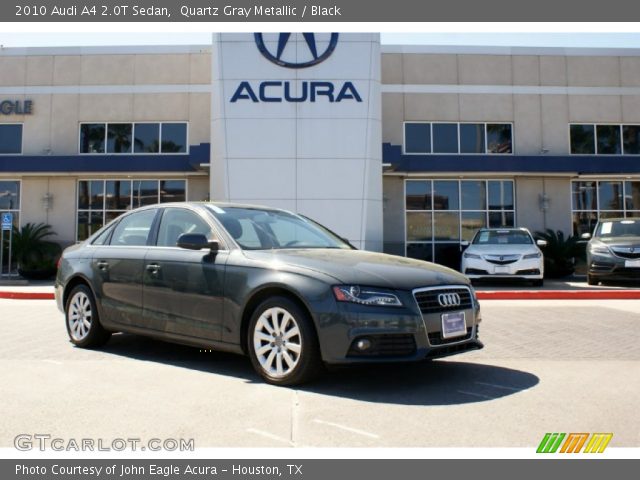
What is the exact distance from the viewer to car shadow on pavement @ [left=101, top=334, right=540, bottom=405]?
14.8ft

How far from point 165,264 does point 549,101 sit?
20206 millimetres

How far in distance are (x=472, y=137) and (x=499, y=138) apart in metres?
1.03

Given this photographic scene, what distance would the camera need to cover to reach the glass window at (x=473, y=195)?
2147 centimetres

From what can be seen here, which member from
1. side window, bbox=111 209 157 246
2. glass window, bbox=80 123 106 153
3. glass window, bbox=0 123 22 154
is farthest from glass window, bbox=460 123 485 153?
side window, bbox=111 209 157 246

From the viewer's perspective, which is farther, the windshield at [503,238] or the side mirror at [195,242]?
the windshield at [503,238]

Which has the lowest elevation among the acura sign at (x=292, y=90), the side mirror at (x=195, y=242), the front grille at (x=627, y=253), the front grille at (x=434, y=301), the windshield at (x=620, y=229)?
the front grille at (x=434, y=301)

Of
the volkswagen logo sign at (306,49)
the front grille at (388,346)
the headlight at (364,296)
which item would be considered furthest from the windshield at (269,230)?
the volkswagen logo sign at (306,49)

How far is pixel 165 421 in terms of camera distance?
12.6ft

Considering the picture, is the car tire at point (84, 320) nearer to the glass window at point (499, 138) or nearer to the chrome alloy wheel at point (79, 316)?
the chrome alloy wheel at point (79, 316)

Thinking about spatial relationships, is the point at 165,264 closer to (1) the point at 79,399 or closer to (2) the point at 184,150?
(1) the point at 79,399

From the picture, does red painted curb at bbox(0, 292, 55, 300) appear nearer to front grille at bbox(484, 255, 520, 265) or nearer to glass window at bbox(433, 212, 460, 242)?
front grille at bbox(484, 255, 520, 265)

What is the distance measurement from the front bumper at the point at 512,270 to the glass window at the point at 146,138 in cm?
1294
